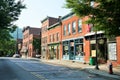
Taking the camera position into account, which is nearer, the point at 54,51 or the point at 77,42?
the point at 77,42

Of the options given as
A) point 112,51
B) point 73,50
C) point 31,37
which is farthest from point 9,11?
point 31,37

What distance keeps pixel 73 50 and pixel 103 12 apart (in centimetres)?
2558

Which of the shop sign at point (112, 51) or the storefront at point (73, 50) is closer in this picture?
the shop sign at point (112, 51)

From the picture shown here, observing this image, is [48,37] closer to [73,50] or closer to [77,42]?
[73,50]

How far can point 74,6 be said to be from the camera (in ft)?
67.9

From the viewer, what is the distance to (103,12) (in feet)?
64.7

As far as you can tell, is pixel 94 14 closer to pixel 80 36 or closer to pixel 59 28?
pixel 80 36

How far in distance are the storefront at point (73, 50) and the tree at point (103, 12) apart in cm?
1993

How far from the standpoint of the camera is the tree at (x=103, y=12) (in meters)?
18.8

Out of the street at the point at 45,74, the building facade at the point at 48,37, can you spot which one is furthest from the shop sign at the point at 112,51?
the building facade at the point at 48,37

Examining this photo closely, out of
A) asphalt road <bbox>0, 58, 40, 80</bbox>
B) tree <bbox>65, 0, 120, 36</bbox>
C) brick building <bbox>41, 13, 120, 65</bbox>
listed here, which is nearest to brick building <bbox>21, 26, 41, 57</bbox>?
brick building <bbox>41, 13, 120, 65</bbox>

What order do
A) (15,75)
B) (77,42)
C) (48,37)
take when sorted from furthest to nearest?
(48,37) < (77,42) < (15,75)

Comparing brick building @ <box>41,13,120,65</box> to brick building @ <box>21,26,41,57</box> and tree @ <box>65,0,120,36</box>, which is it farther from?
brick building @ <box>21,26,41,57</box>

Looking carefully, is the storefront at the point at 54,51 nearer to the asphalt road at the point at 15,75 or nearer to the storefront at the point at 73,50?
the storefront at the point at 73,50
